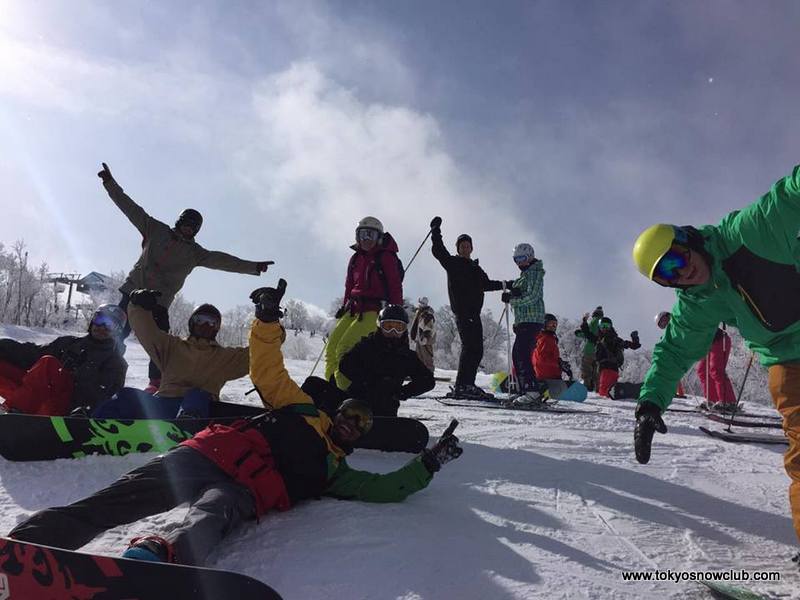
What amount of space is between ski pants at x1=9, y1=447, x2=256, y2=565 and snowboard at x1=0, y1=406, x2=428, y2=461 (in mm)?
1146

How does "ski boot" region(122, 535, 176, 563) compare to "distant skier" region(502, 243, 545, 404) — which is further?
"distant skier" region(502, 243, 545, 404)

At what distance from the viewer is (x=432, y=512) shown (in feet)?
8.11

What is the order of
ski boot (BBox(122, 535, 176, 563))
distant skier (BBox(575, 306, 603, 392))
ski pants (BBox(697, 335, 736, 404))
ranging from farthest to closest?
distant skier (BBox(575, 306, 603, 392)) → ski pants (BBox(697, 335, 736, 404)) → ski boot (BBox(122, 535, 176, 563))

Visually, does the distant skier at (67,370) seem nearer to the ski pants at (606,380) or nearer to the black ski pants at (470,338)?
the black ski pants at (470,338)

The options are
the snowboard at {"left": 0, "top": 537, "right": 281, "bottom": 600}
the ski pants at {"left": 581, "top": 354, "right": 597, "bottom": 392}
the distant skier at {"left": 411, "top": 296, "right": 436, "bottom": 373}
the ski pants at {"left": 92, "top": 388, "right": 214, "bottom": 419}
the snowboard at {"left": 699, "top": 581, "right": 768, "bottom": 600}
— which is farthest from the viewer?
the ski pants at {"left": 581, "top": 354, "right": 597, "bottom": 392}

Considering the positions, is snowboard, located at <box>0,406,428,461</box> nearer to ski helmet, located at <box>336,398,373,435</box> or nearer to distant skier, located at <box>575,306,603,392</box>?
ski helmet, located at <box>336,398,373,435</box>

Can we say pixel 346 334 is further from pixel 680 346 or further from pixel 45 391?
pixel 680 346

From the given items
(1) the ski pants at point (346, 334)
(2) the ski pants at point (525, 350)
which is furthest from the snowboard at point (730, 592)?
(2) the ski pants at point (525, 350)

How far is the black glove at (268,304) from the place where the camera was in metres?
2.64

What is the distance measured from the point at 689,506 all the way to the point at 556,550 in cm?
113

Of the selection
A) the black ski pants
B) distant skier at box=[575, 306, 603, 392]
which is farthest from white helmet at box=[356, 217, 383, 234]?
distant skier at box=[575, 306, 603, 392]

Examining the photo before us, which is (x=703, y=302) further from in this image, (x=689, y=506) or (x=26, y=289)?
(x=26, y=289)

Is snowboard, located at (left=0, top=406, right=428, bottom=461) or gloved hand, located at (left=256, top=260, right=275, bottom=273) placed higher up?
gloved hand, located at (left=256, top=260, right=275, bottom=273)

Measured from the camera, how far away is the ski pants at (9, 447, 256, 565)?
168cm
